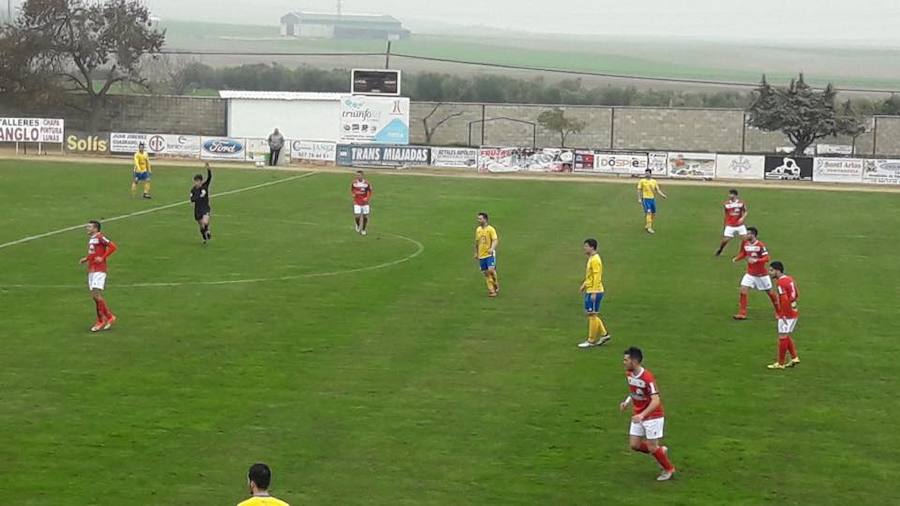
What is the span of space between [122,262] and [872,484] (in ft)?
72.7

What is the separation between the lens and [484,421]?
19.7 m

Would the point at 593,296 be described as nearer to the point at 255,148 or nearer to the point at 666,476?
the point at 666,476

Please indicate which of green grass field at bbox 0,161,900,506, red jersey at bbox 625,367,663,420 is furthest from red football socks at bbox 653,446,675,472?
red jersey at bbox 625,367,663,420

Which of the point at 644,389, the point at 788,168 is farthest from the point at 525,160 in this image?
the point at 644,389

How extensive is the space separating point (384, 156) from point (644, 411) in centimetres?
5470

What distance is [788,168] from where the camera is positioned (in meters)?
67.9

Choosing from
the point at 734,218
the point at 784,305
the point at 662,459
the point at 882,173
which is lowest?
the point at 662,459

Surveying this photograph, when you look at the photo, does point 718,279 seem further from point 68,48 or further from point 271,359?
point 68,48

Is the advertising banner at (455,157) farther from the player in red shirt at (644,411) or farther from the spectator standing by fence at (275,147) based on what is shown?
the player in red shirt at (644,411)

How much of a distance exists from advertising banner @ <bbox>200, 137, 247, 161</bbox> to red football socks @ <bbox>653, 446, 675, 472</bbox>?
56.8m

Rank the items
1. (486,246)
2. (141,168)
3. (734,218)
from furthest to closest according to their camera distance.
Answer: (141,168) → (734,218) → (486,246)

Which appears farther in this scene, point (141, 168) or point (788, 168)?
point (788, 168)

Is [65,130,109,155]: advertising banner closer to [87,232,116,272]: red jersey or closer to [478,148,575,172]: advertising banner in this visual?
[478,148,575,172]: advertising banner

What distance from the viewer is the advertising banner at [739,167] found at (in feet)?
224
